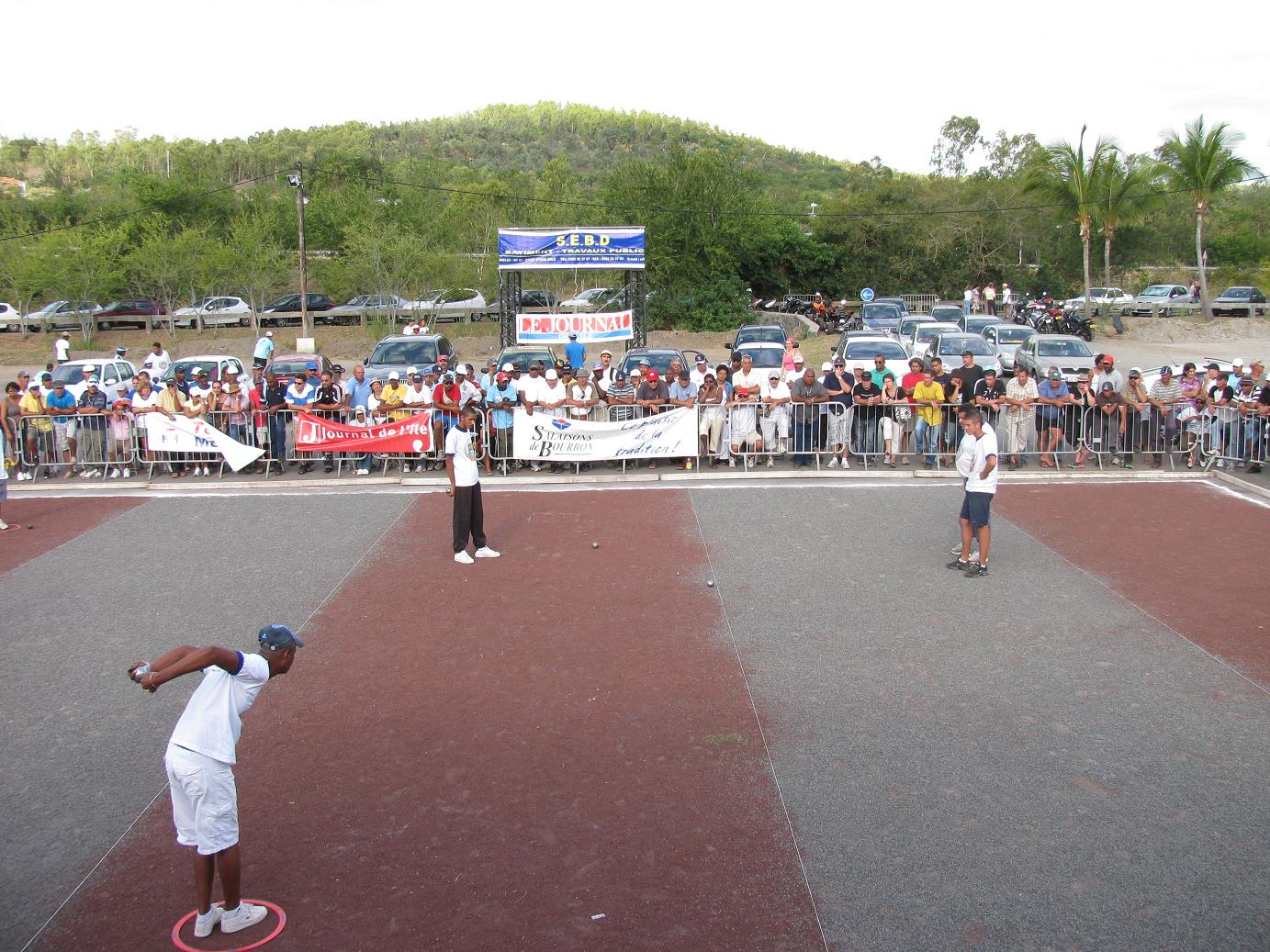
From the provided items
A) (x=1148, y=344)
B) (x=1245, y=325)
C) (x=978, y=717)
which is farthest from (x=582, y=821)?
(x=1245, y=325)

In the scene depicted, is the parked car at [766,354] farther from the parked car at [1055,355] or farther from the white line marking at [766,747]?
the white line marking at [766,747]

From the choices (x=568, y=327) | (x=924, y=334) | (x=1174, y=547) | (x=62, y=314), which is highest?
(x=62, y=314)

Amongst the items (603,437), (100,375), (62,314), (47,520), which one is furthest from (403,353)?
(62,314)

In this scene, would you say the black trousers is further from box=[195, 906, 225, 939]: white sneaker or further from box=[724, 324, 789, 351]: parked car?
box=[724, 324, 789, 351]: parked car

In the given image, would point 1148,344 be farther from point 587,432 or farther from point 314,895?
point 314,895

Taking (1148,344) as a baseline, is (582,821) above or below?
below

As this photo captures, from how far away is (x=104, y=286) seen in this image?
42531 millimetres

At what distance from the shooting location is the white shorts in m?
5.46

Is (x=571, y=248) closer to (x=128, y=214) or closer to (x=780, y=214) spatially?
(x=780, y=214)

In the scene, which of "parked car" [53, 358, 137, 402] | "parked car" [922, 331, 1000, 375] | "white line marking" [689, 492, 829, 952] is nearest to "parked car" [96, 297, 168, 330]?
"parked car" [53, 358, 137, 402]

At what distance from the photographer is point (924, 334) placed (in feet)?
104

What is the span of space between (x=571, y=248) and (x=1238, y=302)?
33288mm

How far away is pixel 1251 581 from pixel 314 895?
9915mm

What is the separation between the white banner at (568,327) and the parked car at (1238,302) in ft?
105
